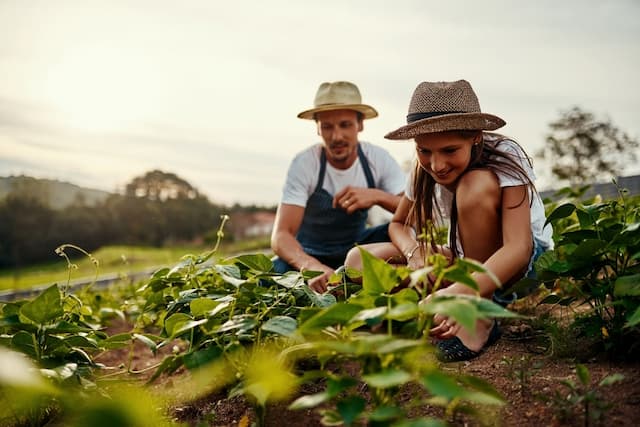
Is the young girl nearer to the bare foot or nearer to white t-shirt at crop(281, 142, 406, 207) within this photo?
the bare foot

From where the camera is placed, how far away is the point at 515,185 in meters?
2.18

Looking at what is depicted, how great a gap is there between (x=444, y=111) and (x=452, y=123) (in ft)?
Result: 0.30

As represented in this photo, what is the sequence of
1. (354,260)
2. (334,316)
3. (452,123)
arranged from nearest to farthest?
(334,316) → (452,123) → (354,260)

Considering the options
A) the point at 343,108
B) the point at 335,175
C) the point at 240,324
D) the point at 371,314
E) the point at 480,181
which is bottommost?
the point at 240,324

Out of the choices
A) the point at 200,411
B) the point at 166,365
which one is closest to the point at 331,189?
the point at 200,411

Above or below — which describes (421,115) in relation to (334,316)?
above

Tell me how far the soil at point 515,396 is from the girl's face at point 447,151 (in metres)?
0.70

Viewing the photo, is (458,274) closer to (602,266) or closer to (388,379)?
(388,379)

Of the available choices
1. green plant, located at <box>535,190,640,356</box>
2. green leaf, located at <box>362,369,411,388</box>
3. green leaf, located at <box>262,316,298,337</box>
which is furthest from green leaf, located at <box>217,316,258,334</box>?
green plant, located at <box>535,190,640,356</box>

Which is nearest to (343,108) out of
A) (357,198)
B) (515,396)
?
(357,198)

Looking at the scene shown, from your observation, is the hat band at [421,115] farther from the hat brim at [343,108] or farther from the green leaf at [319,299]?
the hat brim at [343,108]

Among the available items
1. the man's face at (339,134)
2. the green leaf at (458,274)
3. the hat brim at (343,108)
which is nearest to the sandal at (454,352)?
the green leaf at (458,274)

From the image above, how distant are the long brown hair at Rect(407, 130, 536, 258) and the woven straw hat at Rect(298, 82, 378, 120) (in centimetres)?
130

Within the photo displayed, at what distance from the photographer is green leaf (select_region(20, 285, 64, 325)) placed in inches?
67.2
